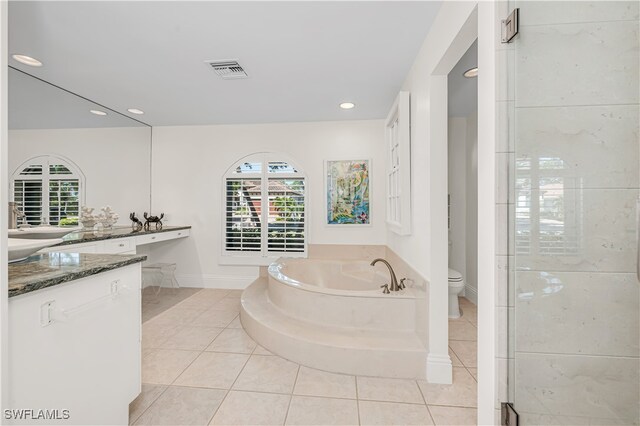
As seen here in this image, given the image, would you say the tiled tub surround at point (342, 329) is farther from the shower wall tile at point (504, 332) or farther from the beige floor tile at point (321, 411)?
the shower wall tile at point (504, 332)

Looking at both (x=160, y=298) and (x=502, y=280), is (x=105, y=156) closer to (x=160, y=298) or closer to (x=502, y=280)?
(x=160, y=298)

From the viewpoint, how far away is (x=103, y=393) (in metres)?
1.32

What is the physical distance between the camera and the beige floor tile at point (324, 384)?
5.89 ft

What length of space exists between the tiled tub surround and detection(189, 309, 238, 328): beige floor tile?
31 centimetres

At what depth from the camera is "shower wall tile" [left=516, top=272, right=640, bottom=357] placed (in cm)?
86

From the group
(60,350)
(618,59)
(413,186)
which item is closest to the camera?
(618,59)

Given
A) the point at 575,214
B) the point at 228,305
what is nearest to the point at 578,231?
the point at 575,214

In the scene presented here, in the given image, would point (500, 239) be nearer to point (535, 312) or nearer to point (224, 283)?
point (535, 312)

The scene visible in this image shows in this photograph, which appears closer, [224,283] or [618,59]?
[618,59]

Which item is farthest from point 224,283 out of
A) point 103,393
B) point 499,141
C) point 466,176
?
point 499,141

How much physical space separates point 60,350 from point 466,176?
4043 millimetres

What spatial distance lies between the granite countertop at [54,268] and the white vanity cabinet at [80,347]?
0.12 feet

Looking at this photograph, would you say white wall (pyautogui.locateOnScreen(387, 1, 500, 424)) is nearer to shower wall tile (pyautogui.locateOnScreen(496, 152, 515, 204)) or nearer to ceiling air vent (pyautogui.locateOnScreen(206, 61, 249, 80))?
shower wall tile (pyautogui.locateOnScreen(496, 152, 515, 204))
